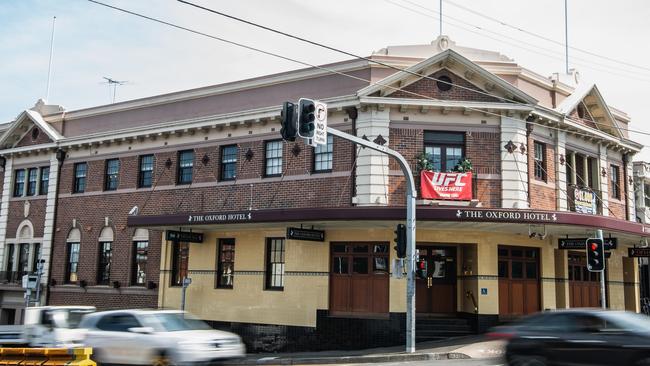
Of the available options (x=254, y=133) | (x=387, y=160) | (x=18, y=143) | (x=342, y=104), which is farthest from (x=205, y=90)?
(x=18, y=143)

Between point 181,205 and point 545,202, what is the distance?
13709 millimetres

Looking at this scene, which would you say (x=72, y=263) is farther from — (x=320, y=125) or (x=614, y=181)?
(x=614, y=181)

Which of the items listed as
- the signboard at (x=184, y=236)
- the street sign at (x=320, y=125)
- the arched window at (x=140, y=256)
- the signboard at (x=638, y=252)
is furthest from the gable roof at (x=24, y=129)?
the signboard at (x=638, y=252)

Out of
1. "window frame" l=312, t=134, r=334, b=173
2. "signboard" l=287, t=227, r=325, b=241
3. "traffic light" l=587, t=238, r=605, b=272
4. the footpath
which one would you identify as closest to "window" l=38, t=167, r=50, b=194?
"window frame" l=312, t=134, r=334, b=173

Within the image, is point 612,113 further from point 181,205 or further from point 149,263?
point 149,263

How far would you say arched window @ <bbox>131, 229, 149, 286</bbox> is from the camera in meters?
28.4

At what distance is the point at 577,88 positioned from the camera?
2669 centimetres

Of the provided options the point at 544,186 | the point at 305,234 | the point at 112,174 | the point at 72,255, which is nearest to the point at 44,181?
the point at 72,255

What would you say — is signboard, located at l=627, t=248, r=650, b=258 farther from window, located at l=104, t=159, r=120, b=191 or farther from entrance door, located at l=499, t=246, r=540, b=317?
window, located at l=104, t=159, r=120, b=191

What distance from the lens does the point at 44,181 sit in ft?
108

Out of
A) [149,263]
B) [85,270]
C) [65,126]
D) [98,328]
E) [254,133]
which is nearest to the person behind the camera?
[98,328]

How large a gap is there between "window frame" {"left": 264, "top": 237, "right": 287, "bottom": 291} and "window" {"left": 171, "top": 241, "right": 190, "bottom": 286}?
3966 millimetres

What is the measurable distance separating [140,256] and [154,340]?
47.6ft

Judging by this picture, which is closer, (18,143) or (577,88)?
(577,88)
